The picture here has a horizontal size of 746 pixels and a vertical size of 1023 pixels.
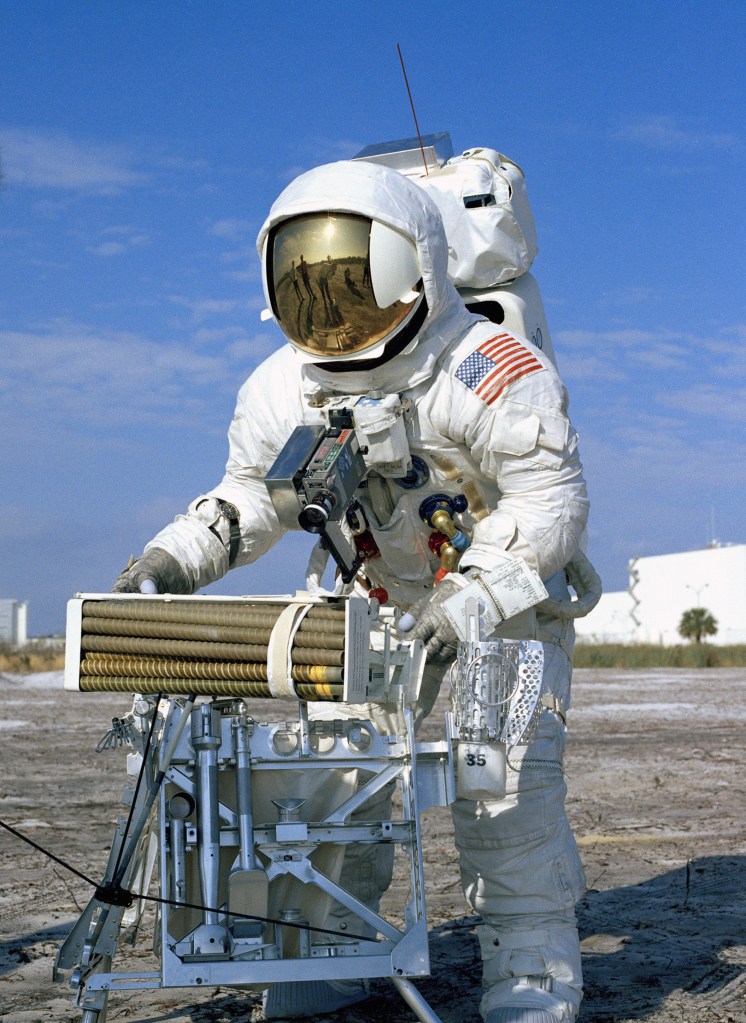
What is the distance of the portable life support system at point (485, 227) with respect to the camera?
4316 mm

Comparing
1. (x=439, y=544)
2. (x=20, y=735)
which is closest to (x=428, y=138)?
(x=439, y=544)

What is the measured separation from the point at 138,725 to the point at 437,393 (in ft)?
4.25

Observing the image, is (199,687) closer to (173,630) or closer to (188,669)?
(188,669)

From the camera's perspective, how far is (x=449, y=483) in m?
3.70

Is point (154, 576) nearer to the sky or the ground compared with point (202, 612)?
nearer to the sky

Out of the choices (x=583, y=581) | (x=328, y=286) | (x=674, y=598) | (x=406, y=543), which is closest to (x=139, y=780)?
(x=406, y=543)

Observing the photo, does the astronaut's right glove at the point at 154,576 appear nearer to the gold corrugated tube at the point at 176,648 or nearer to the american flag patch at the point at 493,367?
the gold corrugated tube at the point at 176,648

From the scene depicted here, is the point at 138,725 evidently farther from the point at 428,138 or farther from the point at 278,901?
the point at 428,138

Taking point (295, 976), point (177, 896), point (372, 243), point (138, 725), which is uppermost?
point (372, 243)

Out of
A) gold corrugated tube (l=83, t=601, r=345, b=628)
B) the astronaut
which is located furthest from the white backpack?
gold corrugated tube (l=83, t=601, r=345, b=628)

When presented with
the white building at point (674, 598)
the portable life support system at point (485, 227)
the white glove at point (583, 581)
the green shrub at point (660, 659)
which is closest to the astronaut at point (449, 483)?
the white glove at point (583, 581)

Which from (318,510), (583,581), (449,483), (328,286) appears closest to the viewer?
Result: (318,510)

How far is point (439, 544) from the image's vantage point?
3.71 m

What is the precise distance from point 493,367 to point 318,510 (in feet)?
2.45
